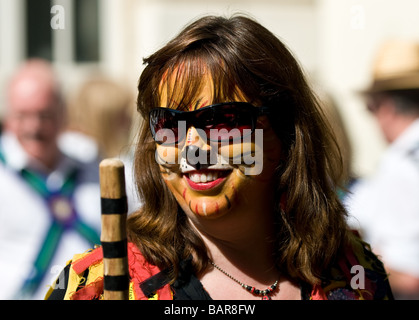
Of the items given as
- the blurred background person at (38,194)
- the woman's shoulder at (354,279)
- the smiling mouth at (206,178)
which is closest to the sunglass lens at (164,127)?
the smiling mouth at (206,178)

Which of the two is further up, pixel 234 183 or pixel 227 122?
pixel 227 122

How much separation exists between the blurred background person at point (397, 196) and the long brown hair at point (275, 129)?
4.14ft

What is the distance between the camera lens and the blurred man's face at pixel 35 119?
149 inches

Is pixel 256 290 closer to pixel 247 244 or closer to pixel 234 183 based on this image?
pixel 247 244

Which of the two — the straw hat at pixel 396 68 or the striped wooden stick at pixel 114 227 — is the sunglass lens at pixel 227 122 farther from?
the straw hat at pixel 396 68

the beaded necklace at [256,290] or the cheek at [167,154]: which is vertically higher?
the cheek at [167,154]

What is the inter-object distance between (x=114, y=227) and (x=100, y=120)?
2.98m

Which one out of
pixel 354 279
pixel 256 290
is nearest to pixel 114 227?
pixel 256 290

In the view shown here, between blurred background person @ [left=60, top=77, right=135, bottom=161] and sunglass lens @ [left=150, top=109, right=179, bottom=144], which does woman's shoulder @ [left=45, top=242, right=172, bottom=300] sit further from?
blurred background person @ [left=60, top=77, right=135, bottom=161]

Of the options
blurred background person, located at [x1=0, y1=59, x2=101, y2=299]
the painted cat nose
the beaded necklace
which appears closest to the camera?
the painted cat nose

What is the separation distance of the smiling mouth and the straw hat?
256cm

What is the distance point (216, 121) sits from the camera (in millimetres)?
1756

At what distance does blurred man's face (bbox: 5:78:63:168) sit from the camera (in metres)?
3.79

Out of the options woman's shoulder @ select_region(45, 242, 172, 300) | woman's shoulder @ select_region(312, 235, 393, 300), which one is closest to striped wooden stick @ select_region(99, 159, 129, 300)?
woman's shoulder @ select_region(45, 242, 172, 300)
